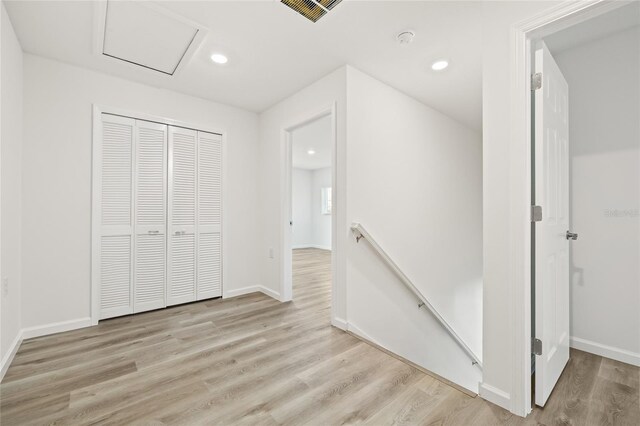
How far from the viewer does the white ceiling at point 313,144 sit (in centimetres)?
467

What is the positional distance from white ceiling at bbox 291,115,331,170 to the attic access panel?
1.50 m

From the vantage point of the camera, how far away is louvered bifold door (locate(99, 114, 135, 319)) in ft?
8.97

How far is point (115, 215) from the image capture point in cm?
282

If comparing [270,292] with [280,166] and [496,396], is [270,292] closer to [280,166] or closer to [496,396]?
[280,166]

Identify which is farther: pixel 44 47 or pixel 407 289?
pixel 407 289

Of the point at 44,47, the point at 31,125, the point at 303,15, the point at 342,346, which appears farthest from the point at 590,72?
the point at 31,125

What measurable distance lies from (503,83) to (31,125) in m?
3.61

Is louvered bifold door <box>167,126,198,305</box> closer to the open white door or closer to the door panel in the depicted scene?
the door panel

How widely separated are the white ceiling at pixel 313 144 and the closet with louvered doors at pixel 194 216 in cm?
115

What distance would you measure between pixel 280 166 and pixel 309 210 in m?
5.88

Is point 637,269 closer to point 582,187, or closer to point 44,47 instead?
point 582,187

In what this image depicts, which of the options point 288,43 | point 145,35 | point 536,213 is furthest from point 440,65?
point 145,35

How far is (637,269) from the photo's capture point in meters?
1.92

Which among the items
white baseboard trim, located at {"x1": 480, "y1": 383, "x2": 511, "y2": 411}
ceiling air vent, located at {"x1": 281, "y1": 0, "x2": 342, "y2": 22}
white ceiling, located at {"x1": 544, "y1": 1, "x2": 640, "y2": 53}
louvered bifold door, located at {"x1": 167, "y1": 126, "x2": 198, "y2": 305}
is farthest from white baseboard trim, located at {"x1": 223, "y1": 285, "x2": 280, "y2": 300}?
white ceiling, located at {"x1": 544, "y1": 1, "x2": 640, "y2": 53}
